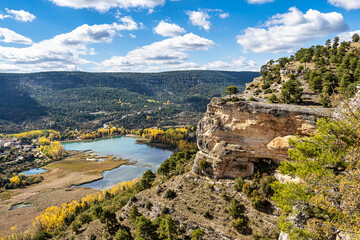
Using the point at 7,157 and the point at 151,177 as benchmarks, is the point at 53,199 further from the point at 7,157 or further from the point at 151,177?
the point at 7,157

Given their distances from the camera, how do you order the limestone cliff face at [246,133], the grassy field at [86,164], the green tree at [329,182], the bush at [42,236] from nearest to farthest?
the green tree at [329,182] < the limestone cliff face at [246,133] < the bush at [42,236] < the grassy field at [86,164]

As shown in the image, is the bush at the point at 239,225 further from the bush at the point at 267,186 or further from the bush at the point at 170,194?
the bush at the point at 170,194

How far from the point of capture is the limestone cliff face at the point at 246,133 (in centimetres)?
2597

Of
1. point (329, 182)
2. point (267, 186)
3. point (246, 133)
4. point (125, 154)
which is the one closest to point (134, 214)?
point (267, 186)

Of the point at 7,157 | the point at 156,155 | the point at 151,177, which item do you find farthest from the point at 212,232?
the point at 7,157

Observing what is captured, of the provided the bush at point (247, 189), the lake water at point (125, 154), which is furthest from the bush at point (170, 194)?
the lake water at point (125, 154)

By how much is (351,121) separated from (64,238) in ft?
147

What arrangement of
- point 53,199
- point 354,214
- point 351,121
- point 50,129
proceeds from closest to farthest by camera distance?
point 354,214 → point 351,121 → point 53,199 → point 50,129

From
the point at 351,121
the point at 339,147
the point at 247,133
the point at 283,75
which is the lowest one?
the point at 247,133

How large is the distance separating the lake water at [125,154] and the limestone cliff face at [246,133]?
48.8m

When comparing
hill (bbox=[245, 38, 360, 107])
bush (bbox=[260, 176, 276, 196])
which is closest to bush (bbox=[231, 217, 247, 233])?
bush (bbox=[260, 176, 276, 196])

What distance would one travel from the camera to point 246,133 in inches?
1164

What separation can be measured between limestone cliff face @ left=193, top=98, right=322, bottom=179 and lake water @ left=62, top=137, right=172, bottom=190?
48.8 meters

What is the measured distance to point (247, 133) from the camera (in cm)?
2948
